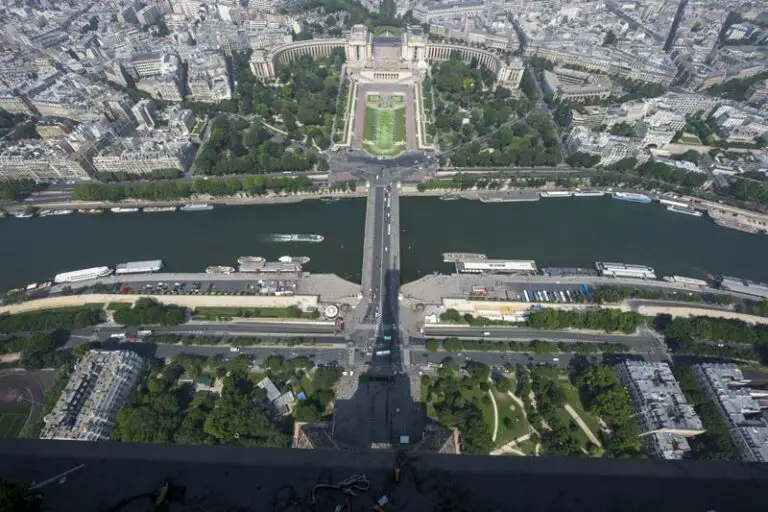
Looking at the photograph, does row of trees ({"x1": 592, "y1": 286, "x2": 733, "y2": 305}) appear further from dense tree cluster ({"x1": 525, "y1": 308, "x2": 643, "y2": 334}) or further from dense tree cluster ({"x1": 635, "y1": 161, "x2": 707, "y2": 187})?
dense tree cluster ({"x1": 635, "y1": 161, "x2": 707, "y2": 187})

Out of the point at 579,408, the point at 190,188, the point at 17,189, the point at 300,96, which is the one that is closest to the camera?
the point at 579,408

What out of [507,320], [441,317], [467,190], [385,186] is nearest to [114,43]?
[385,186]

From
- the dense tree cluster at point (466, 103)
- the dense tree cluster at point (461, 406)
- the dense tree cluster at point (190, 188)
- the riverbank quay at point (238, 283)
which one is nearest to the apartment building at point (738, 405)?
the dense tree cluster at point (461, 406)

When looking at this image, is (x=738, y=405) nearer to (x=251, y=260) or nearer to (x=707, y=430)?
(x=707, y=430)

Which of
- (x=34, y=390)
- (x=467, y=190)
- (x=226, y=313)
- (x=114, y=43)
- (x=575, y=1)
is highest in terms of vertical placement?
(x=575, y=1)

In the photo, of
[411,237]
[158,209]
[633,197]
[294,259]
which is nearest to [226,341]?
[294,259]

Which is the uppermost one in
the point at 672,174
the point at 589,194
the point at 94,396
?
the point at 672,174

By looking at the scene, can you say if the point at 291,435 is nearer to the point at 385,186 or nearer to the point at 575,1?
the point at 385,186
